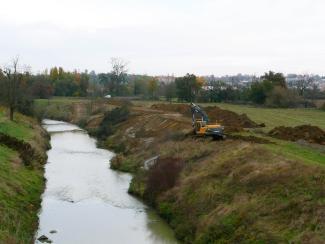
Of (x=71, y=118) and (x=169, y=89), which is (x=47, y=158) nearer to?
(x=71, y=118)

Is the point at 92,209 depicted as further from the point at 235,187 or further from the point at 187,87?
the point at 187,87

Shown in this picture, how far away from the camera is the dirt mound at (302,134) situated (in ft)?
133

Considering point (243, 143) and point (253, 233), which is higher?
point (243, 143)

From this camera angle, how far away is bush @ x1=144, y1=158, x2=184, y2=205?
1319 inches

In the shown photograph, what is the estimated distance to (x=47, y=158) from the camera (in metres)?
48.8

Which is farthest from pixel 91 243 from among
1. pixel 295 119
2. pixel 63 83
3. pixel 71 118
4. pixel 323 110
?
pixel 63 83

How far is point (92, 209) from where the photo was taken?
107 ft

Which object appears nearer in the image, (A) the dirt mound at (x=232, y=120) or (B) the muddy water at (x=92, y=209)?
(B) the muddy water at (x=92, y=209)

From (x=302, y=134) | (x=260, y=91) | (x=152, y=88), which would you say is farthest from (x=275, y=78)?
(x=302, y=134)

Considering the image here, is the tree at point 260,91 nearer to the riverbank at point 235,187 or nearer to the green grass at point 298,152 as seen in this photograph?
the riverbank at point 235,187

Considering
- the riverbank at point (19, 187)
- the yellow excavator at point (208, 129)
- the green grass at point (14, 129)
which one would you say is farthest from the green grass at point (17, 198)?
the yellow excavator at point (208, 129)

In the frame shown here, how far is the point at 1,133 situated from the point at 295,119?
1385 inches

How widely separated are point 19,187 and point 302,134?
76.9 feet

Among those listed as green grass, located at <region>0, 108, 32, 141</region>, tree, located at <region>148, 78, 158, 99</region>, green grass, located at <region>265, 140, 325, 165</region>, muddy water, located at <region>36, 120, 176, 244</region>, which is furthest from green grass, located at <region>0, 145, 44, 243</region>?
tree, located at <region>148, 78, 158, 99</region>
